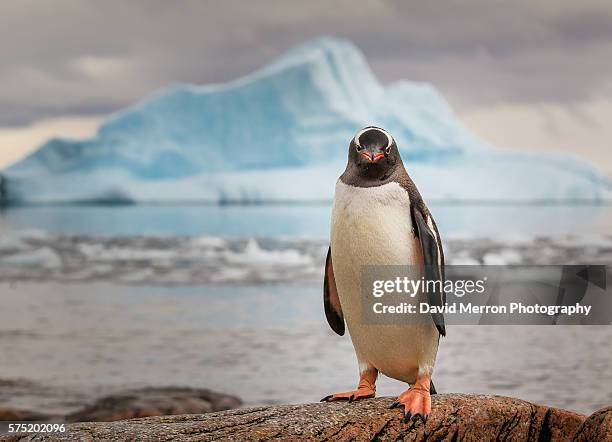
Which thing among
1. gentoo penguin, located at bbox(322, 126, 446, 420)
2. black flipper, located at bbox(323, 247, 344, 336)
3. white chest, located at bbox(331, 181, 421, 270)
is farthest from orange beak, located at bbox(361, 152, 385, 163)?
black flipper, located at bbox(323, 247, 344, 336)

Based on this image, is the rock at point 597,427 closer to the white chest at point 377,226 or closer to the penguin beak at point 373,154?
the white chest at point 377,226

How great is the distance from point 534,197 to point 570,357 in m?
6.97

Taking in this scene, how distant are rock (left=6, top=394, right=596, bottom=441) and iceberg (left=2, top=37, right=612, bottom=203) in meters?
10.9

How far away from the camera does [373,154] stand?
110 inches

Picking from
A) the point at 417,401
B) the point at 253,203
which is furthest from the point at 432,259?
the point at 253,203

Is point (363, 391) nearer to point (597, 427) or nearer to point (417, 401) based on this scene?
point (417, 401)

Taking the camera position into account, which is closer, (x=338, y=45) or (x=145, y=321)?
(x=145, y=321)

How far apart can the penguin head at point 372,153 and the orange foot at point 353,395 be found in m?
0.81

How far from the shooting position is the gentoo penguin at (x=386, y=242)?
2.85 meters

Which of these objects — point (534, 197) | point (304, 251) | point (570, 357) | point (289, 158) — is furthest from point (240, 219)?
point (570, 357)

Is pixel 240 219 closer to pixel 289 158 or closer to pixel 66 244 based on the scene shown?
pixel 289 158

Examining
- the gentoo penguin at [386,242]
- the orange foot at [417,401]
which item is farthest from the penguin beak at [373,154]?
the orange foot at [417,401]

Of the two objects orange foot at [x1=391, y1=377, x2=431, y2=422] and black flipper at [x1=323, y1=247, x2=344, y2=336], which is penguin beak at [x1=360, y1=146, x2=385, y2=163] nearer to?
black flipper at [x1=323, y1=247, x2=344, y2=336]

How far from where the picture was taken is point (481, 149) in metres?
16.2
